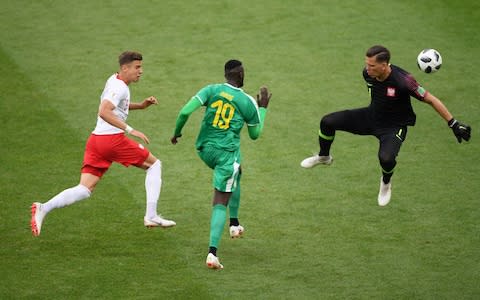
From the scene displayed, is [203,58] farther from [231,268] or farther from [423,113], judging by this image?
[231,268]

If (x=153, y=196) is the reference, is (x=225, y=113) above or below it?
above

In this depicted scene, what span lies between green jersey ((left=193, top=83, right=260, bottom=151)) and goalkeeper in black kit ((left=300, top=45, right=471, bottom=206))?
1804mm

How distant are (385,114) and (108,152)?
373cm

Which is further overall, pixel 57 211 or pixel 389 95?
pixel 57 211

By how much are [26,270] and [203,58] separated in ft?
25.6

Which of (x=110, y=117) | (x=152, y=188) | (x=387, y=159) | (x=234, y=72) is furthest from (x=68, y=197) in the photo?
(x=387, y=159)

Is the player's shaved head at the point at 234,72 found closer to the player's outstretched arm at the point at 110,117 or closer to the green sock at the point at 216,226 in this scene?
the player's outstretched arm at the point at 110,117

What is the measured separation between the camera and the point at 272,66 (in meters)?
17.3

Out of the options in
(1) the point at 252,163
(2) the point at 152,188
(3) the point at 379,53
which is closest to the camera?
(3) the point at 379,53

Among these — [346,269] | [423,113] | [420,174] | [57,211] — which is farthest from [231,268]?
[423,113]

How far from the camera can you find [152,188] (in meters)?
11.3

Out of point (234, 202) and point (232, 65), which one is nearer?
point (232, 65)

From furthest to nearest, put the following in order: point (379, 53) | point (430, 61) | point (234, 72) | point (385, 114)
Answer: point (430, 61) < point (385, 114) < point (379, 53) < point (234, 72)

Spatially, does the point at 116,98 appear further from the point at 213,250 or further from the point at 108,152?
the point at 213,250
